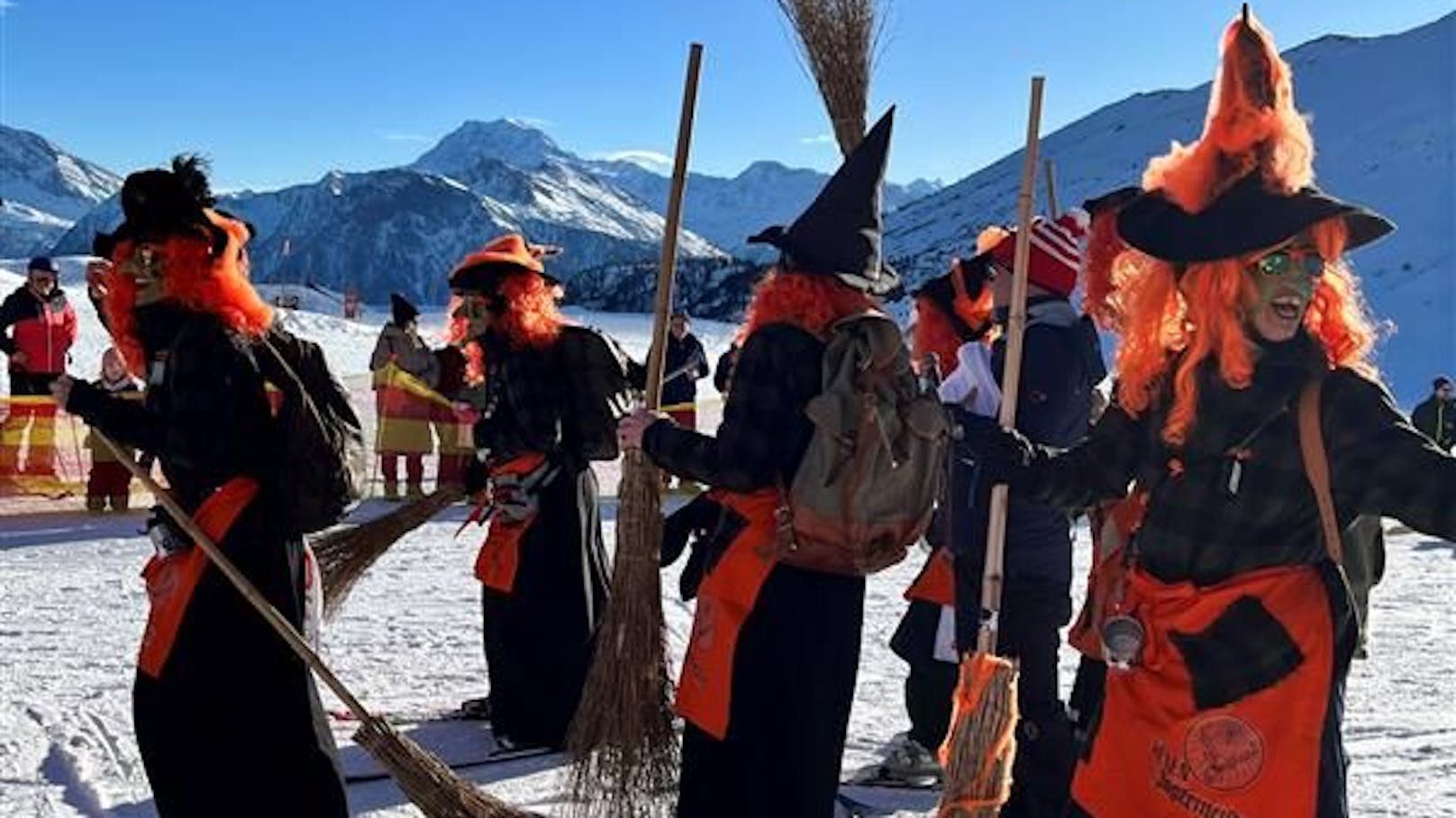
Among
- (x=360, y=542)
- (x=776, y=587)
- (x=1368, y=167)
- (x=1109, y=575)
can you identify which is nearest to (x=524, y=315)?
(x=360, y=542)

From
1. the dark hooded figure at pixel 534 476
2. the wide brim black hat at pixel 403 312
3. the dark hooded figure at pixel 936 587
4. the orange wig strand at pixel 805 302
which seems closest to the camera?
the orange wig strand at pixel 805 302

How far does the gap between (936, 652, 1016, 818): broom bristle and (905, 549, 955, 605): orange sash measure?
170 centimetres

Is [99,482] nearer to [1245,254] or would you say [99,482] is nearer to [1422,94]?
[1245,254]

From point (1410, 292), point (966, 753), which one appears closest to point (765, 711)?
point (966, 753)

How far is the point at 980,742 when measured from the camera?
2629 millimetres

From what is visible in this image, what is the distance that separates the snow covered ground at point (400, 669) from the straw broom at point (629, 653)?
1.06ft

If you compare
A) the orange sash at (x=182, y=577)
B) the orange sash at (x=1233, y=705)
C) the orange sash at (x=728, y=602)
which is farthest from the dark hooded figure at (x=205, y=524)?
the orange sash at (x=1233, y=705)

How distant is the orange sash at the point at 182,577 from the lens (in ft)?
10.2

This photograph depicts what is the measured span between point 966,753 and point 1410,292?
49.3m

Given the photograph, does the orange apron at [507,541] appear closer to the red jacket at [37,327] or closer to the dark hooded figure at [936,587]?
the dark hooded figure at [936,587]

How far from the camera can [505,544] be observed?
192 inches

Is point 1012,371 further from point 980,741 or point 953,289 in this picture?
point 953,289

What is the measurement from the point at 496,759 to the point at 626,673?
129cm

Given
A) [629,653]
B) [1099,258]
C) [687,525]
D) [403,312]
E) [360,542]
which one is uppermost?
[403,312]
